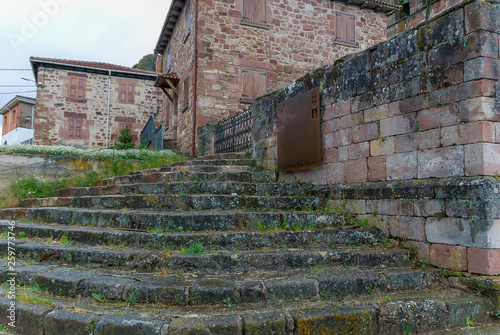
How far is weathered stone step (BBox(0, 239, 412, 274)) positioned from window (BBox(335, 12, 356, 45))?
11063 millimetres

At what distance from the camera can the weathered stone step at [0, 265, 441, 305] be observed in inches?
117

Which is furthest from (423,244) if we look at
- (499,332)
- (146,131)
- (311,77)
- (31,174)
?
(146,131)

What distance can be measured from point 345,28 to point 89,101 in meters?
12.8

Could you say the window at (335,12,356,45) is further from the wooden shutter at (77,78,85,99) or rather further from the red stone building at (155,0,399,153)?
the wooden shutter at (77,78,85,99)

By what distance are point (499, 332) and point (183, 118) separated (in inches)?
449

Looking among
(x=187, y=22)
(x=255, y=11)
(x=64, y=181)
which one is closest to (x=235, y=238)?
(x=64, y=181)

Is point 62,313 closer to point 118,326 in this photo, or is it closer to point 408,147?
point 118,326

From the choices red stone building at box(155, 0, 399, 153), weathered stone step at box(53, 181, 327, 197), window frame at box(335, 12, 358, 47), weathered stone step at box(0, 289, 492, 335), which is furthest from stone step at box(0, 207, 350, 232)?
window frame at box(335, 12, 358, 47)

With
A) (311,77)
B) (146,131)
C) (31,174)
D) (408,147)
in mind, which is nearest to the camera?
(408,147)

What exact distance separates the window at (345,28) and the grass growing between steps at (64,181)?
8.29 meters

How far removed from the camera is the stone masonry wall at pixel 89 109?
16.3 metres

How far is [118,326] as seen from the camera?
2.58m

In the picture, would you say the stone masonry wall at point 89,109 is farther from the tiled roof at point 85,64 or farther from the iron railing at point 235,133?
the iron railing at point 235,133

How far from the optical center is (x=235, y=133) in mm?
9234
